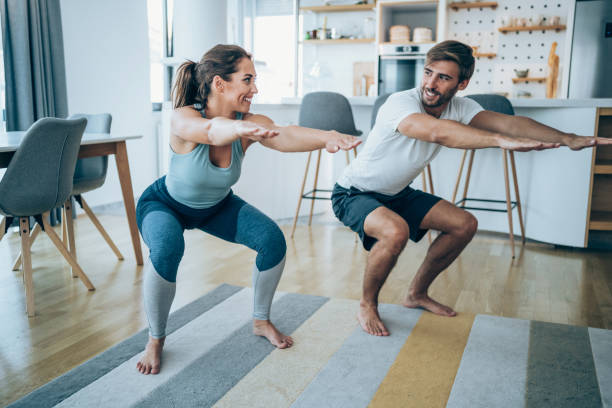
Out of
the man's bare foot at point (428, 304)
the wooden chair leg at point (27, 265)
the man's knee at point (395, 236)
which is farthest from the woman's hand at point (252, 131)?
the wooden chair leg at point (27, 265)

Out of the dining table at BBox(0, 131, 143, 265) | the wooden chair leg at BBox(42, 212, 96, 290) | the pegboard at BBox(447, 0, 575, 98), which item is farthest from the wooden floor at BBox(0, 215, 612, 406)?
the pegboard at BBox(447, 0, 575, 98)

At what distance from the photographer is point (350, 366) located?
1.74 metres

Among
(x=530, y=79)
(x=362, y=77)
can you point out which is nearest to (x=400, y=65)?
(x=362, y=77)

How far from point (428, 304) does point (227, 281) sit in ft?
3.32

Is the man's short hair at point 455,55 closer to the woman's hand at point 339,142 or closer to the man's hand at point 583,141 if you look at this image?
the man's hand at point 583,141

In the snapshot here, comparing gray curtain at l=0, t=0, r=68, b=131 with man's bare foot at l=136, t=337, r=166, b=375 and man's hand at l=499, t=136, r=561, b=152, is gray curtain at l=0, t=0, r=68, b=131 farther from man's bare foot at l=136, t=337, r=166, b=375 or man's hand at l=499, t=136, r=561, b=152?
man's hand at l=499, t=136, r=561, b=152

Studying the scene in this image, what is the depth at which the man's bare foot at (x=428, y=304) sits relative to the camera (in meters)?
2.23

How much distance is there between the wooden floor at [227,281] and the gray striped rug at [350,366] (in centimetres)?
15

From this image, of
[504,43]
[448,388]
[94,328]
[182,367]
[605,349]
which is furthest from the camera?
[504,43]

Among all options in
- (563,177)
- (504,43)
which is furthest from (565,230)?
(504,43)

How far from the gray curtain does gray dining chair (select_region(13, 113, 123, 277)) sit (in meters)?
0.80

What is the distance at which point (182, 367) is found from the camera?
5.68 ft

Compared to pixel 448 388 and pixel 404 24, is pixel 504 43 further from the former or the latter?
pixel 448 388

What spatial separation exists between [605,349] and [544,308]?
0.45 m
